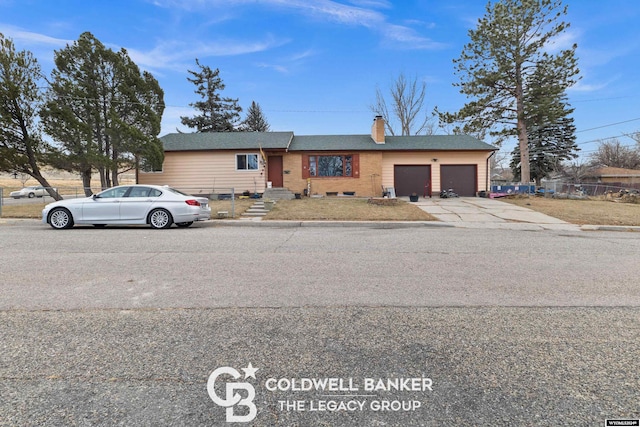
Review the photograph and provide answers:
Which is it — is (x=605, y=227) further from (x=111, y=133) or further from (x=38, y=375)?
(x=111, y=133)

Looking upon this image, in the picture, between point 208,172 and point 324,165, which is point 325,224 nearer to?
point 324,165

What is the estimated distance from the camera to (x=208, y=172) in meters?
21.8

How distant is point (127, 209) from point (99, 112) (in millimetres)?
10797

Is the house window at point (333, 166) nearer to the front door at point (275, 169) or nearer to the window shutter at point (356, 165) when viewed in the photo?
the window shutter at point (356, 165)

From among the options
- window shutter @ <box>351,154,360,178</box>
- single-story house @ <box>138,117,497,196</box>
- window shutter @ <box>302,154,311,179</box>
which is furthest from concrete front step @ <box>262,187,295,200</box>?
window shutter @ <box>351,154,360,178</box>

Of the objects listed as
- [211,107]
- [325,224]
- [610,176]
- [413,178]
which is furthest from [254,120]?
[610,176]

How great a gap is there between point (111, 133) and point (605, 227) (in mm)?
21794

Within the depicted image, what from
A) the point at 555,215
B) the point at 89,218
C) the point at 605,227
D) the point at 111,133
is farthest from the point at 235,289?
the point at 111,133

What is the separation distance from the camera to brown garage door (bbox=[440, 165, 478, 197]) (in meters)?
22.6

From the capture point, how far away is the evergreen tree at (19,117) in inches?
614

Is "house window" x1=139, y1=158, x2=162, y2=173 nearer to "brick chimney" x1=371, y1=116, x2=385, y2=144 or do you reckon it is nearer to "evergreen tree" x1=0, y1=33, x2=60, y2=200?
"evergreen tree" x1=0, y1=33, x2=60, y2=200

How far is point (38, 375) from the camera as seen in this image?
7.89ft

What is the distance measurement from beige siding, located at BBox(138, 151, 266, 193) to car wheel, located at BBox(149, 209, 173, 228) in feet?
37.1

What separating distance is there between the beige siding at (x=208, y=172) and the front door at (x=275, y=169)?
713 mm
